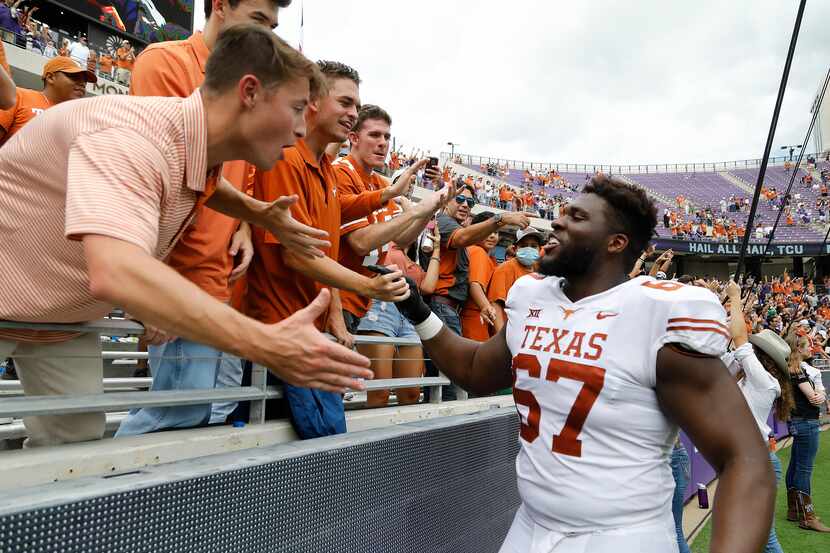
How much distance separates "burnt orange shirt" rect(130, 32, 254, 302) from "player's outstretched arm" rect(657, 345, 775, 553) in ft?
5.05

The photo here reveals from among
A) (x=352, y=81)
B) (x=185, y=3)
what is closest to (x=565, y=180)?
(x=185, y=3)

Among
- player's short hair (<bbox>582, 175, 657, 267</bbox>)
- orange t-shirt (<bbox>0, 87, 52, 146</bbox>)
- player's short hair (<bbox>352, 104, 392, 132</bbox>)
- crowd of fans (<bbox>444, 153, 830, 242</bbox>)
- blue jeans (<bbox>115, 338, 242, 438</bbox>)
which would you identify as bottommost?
blue jeans (<bbox>115, 338, 242, 438</bbox>)

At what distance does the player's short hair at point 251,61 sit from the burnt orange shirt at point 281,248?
987 millimetres

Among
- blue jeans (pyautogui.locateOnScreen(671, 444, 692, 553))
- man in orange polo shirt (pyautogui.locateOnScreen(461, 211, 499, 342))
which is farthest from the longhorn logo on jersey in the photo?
blue jeans (pyautogui.locateOnScreen(671, 444, 692, 553))

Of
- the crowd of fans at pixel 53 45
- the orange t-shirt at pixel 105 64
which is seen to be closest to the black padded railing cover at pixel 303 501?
the crowd of fans at pixel 53 45

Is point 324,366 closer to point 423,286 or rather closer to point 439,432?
point 439,432

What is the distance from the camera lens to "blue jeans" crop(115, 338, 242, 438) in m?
2.17

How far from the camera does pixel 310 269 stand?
91.2 inches

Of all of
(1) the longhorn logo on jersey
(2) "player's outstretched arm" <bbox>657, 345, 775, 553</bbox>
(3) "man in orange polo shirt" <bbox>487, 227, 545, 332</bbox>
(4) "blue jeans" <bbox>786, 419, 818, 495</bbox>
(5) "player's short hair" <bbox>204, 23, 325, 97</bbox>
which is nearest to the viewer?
(5) "player's short hair" <bbox>204, 23, 325, 97</bbox>

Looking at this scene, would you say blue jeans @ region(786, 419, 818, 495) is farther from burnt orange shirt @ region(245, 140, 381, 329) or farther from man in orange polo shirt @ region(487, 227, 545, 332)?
burnt orange shirt @ region(245, 140, 381, 329)

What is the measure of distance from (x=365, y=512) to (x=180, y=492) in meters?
0.85

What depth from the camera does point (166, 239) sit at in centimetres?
158

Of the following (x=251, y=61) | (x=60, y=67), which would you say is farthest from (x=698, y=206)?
(x=251, y=61)

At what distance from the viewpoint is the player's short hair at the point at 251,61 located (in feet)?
4.83
